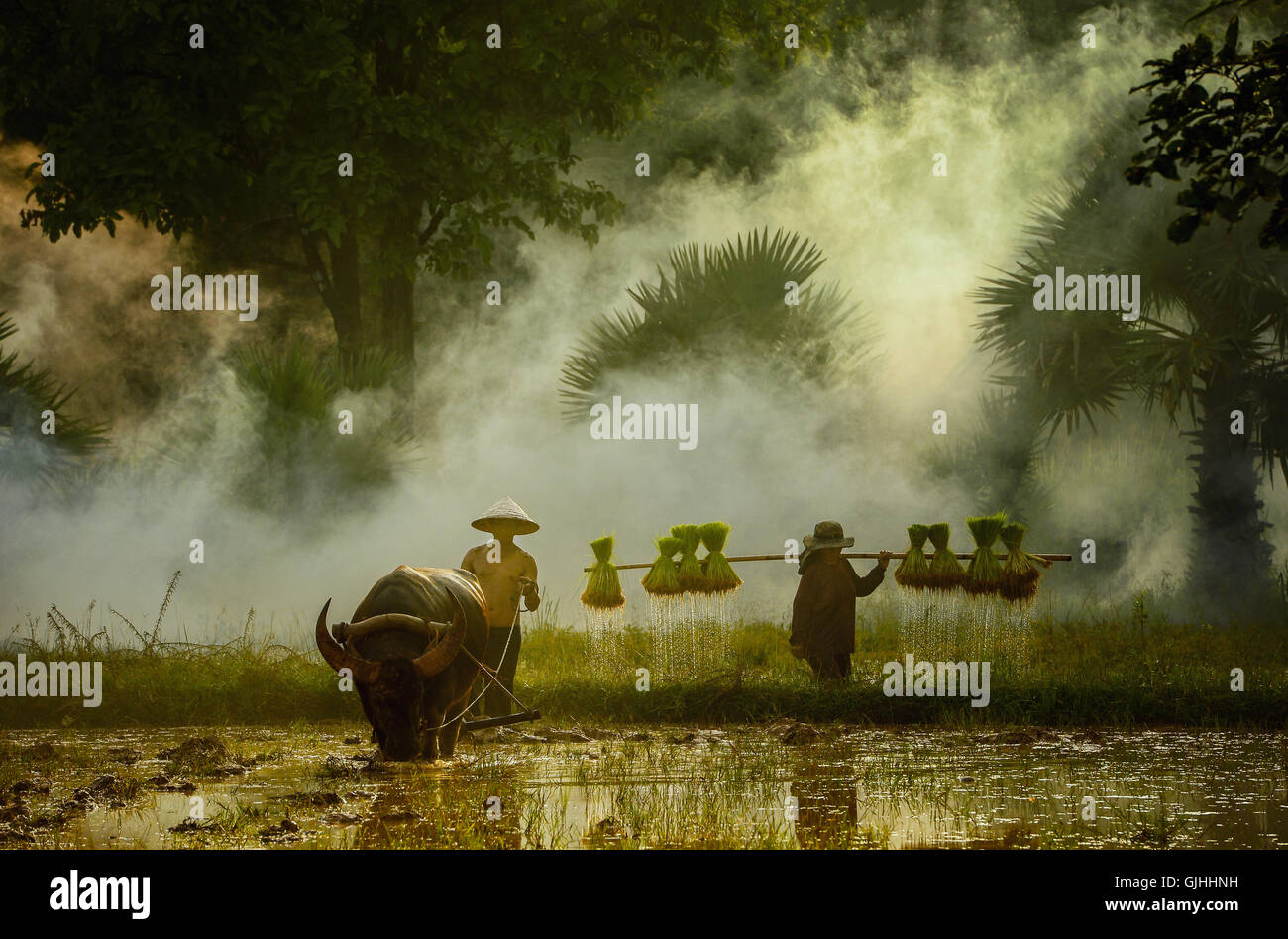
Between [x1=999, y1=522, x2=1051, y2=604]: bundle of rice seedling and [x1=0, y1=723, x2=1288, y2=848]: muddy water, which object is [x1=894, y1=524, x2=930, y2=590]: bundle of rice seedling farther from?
[x1=0, y1=723, x2=1288, y2=848]: muddy water

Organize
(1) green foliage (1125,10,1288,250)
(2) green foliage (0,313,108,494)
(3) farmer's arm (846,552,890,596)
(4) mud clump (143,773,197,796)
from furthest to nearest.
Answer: (2) green foliage (0,313,108,494)
(3) farmer's arm (846,552,890,596)
(4) mud clump (143,773,197,796)
(1) green foliage (1125,10,1288,250)

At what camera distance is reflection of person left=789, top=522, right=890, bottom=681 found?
13.1m

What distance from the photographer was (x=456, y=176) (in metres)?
18.5

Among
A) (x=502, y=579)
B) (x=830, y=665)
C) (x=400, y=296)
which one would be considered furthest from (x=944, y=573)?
(x=400, y=296)

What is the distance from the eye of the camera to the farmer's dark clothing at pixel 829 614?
13.1 meters

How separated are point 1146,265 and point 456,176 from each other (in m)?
9.20

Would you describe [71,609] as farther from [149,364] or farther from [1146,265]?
[1146,265]

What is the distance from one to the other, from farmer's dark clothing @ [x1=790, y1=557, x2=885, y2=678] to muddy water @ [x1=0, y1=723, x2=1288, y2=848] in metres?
1.25

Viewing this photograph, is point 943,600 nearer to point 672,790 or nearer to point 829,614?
point 829,614

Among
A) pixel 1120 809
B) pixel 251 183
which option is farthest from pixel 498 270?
pixel 1120 809

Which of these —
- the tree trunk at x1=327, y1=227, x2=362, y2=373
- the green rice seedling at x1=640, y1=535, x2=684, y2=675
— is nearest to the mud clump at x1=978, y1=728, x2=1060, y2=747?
the green rice seedling at x1=640, y1=535, x2=684, y2=675

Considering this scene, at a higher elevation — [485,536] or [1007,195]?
[1007,195]

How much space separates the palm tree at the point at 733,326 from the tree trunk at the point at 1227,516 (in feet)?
15.5

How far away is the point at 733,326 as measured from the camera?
2100 centimetres
